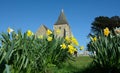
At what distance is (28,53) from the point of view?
4.81 meters

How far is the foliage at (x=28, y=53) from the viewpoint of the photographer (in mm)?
4480

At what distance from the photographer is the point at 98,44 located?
5.36 metres

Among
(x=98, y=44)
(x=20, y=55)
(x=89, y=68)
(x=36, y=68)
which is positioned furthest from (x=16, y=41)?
(x=89, y=68)

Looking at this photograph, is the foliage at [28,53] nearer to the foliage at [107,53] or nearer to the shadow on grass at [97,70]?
the shadow on grass at [97,70]

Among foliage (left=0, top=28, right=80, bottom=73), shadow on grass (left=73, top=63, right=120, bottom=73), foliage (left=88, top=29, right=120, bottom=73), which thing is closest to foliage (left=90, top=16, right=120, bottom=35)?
shadow on grass (left=73, top=63, right=120, bottom=73)

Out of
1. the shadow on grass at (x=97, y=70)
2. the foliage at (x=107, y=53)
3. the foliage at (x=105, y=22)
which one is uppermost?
the foliage at (x=105, y=22)

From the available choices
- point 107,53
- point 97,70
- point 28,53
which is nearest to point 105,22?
point 97,70

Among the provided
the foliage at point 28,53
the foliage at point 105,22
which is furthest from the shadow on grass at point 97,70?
the foliage at point 105,22

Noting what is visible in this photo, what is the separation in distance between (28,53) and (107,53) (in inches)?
58.6

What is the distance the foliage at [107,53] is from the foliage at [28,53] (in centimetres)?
91

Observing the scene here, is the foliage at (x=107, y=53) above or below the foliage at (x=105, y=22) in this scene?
below

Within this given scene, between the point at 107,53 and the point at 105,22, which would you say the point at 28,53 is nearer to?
the point at 107,53

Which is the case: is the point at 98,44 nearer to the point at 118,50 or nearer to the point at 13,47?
the point at 118,50

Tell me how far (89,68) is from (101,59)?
88 cm
